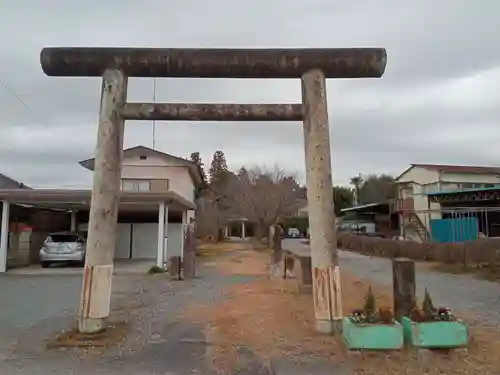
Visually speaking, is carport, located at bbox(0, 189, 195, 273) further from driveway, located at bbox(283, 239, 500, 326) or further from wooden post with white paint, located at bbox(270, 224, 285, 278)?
driveway, located at bbox(283, 239, 500, 326)

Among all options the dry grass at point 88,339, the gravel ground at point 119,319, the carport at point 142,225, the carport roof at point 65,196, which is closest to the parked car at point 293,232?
the carport at point 142,225

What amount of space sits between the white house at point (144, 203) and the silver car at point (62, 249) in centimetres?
140

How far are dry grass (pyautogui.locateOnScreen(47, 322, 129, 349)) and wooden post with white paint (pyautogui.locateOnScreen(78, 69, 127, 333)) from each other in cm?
15

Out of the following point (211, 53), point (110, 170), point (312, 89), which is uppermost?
point (211, 53)

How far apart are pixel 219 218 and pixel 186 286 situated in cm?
3649

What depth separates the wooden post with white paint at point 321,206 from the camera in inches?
303

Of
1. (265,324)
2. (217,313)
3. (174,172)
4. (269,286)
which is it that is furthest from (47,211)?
(265,324)

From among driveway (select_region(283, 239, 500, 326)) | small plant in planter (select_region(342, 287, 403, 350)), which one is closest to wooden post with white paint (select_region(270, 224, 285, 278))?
driveway (select_region(283, 239, 500, 326))

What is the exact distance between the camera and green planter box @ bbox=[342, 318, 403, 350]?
6.38 metres

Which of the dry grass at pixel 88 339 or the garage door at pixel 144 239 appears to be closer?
the dry grass at pixel 88 339

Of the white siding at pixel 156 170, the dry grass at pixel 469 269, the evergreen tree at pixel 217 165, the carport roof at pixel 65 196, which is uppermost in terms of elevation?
the evergreen tree at pixel 217 165

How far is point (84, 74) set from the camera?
8.19 m

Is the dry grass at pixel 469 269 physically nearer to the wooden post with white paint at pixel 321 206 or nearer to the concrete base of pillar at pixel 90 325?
the wooden post with white paint at pixel 321 206

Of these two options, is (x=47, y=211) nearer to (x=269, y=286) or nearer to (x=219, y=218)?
(x=269, y=286)
